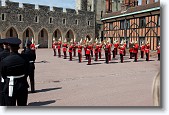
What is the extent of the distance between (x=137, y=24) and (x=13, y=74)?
2114 cm

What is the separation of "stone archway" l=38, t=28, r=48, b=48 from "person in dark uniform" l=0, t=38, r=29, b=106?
32.6 meters

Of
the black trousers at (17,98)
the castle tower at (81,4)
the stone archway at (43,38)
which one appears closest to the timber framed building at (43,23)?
the stone archway at (43,38)

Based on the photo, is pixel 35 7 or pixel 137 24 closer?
pixel 137 24

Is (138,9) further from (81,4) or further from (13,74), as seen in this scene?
(81,4)

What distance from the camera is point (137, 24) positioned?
2417cm

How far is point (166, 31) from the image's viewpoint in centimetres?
421

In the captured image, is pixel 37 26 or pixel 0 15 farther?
pixel 37 26

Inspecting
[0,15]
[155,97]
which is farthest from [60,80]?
[0,15]

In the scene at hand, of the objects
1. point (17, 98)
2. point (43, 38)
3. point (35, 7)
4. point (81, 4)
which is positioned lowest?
point (17, 98)

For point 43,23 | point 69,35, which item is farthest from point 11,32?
point 69,35

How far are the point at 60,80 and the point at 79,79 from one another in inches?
27.1

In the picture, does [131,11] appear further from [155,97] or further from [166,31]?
[155,97]

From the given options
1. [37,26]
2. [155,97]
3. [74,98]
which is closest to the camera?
[155,97]

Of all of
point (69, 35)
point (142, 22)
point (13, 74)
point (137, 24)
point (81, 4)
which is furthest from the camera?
point (81, 4)
